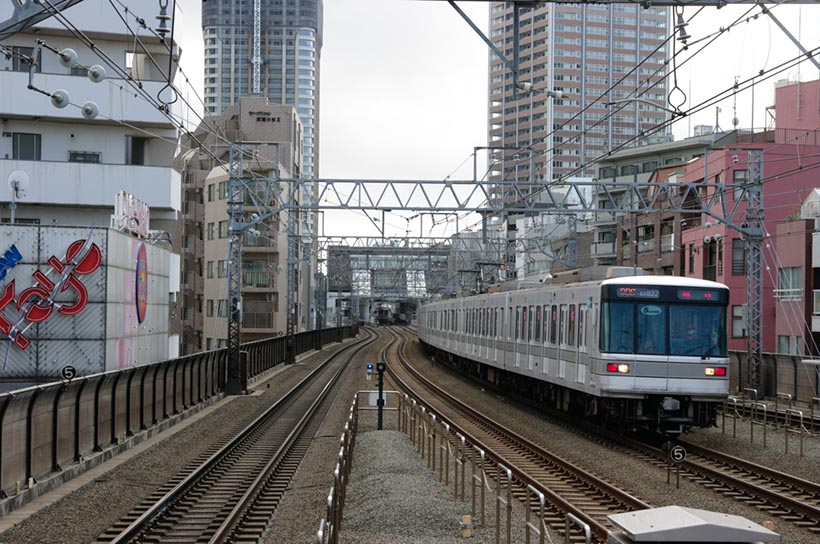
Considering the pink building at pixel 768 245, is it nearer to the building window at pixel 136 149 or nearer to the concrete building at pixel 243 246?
the building window at pixel 136 149

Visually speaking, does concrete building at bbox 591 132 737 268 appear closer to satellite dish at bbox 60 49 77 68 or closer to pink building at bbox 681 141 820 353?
pink building at bbox 681 141 820 353

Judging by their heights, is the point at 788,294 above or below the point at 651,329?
above

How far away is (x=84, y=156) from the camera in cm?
3131

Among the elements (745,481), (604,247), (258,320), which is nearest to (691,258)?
(604,247)

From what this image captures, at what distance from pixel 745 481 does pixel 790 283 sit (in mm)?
21764

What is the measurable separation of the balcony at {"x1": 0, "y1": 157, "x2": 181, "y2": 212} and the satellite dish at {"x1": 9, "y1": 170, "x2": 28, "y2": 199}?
12.1 feet

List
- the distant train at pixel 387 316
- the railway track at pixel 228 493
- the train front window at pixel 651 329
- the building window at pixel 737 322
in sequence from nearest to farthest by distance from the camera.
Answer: the railway track at pixel 228 493, the train front window at pixel 651 329, the building window at pixel 737 322, the distant train at pixel 387 316

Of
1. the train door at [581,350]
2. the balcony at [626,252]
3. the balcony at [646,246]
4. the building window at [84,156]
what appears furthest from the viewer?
the balcony at [626,252]

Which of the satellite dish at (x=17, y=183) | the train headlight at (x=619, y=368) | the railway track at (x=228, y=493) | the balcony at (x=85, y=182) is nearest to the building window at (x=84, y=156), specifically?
the balcony at (x=85, y=182)

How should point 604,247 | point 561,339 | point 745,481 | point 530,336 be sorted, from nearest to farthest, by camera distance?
1. point 745,481
2. point 561,339
3. point 530,336
4. point 604,247

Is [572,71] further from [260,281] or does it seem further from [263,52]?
[263,52]

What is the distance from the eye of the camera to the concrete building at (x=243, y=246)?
175 feet

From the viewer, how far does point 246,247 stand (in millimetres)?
55656

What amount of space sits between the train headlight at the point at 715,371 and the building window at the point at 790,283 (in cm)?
1682
